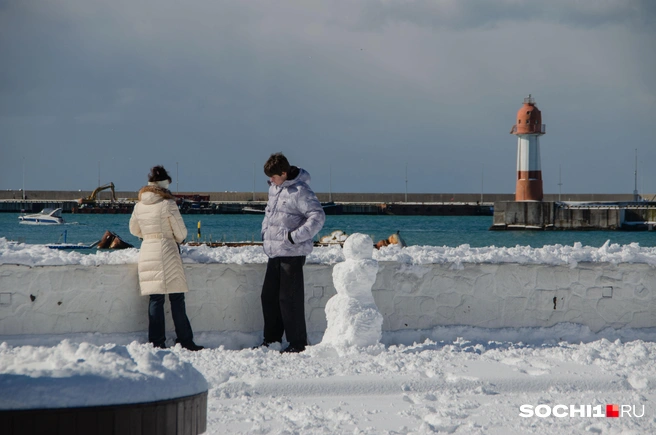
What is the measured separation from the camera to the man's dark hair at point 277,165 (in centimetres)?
573

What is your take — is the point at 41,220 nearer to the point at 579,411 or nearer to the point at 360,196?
the point at 360,196

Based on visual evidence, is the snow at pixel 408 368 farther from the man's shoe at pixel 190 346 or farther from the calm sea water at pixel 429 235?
the calm sea water at pixel 429 235

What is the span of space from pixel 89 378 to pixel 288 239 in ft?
11.9

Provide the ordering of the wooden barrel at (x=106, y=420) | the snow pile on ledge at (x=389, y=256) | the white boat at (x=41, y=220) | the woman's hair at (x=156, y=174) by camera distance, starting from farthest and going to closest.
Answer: the white boat at (x=41, y=220), the snow pile on ledge at (x=389, y=256), the woman's hair at (x=156, y=174), the wooden barrel at (x=106, y=420)

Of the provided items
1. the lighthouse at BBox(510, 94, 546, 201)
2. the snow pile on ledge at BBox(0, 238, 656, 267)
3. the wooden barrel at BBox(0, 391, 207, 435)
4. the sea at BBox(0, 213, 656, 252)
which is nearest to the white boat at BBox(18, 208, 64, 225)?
the sea at BBox(0, 213, 656, 252)

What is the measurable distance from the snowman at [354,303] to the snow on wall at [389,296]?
16.2 inches

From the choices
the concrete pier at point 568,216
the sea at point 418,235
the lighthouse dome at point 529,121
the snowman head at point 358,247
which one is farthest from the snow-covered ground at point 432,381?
the concrete pier at point 568,216

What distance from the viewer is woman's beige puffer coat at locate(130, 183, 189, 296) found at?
5695 mm

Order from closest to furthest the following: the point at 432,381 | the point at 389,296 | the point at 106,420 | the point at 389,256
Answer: the point at 106,420 → the point at 432,381 → the point at 389,296 → the point at 389,256

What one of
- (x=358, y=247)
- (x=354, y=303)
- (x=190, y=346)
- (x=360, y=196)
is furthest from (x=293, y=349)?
(x=360, y=196)

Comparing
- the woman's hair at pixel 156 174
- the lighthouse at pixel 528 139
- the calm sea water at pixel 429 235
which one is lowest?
the calm sea water at pixel 429 235

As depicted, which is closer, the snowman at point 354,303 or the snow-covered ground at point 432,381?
the snow-covered ground at point 432,381

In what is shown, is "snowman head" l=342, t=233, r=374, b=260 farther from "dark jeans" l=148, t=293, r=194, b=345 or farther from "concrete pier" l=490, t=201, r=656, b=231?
"concrete pier" l=490, t=201, r=656, b=231

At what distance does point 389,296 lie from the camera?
633cm
